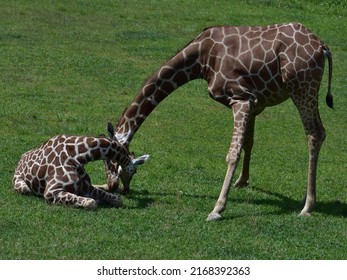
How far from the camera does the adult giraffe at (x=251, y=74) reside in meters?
11.8

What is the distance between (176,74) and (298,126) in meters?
5.96

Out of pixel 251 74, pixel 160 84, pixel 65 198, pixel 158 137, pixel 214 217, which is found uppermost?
pixel 251 74

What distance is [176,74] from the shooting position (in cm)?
1245

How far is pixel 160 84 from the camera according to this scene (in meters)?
12.5

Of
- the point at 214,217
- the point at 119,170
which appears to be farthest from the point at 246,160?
the point at 214,217

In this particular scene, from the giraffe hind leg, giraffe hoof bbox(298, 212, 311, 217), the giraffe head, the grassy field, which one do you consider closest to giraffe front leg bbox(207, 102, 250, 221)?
the grassy field

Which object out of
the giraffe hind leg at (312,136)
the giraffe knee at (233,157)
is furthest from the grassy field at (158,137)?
the giraffe knee at (233,157)

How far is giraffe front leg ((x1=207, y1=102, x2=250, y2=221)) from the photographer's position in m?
11.4

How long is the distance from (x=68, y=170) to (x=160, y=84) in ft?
6.41

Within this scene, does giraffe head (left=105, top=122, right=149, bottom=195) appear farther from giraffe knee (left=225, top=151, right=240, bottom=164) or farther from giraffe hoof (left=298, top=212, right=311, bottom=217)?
giraffe hoof (left=298, top=212, right=311, bottom=217)

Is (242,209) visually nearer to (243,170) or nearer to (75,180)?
(243,170)

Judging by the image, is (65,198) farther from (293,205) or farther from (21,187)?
(293,205)

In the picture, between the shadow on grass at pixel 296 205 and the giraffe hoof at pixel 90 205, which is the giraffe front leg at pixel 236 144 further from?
the giraffe hoof at pixel 90 205

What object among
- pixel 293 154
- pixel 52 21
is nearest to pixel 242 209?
pixel 293 154
